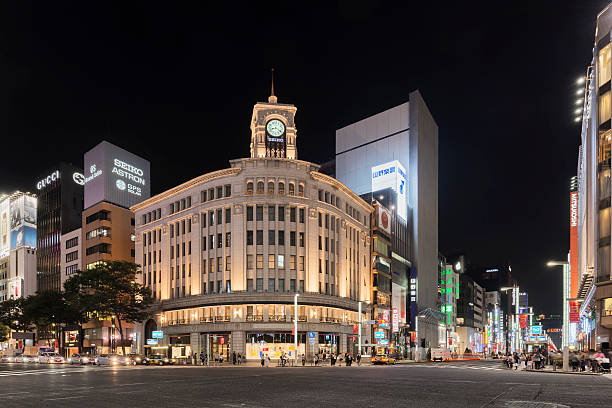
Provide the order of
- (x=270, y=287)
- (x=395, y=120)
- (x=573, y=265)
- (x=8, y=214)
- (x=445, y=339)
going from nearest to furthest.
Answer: (x=270, y=287) < (x=573, y=265) < (x=395, y=120) < (x=445, y=339) < (x=8, y=214)

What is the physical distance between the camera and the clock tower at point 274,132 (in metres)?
102

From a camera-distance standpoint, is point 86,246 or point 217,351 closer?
point 217,351

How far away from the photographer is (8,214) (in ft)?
567

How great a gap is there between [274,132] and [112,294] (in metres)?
38.9

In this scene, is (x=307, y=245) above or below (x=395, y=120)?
below

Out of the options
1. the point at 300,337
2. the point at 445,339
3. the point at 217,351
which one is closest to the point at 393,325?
the point at 300,337

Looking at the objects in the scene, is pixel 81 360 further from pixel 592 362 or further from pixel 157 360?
pixel 592 362

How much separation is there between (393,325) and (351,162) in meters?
59.5

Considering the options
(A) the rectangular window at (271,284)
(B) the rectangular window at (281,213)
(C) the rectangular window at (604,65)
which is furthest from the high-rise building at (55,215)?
(C) the rectangular window at (604,65)

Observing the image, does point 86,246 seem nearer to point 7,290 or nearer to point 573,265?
point 7,290

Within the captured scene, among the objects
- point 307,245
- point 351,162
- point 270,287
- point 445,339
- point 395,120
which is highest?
point 395,120

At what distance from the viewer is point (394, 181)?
12812cm

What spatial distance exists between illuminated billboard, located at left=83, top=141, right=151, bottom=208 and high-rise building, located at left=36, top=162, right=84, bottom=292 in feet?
76.5

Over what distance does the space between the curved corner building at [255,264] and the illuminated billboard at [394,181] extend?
34.3 metres
